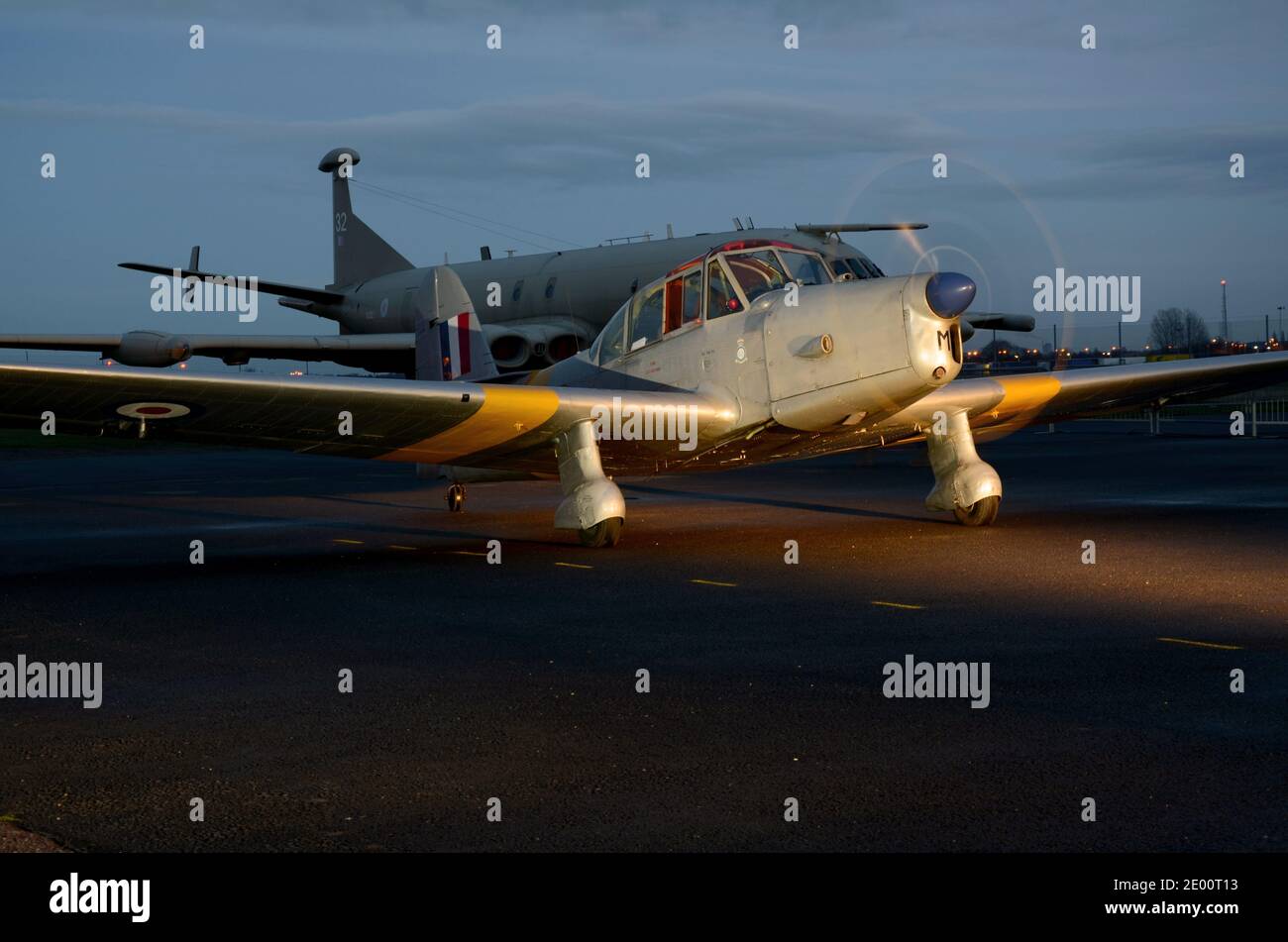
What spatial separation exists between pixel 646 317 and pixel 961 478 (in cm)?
389

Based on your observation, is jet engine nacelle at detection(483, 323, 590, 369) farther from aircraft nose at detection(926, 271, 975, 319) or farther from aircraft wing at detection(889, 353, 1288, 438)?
aircraft nose at detection(926, 271, 975, 319)

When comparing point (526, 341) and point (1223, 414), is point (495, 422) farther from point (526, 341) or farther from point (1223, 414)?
point (1223, 414)

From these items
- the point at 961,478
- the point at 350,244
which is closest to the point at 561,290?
the point at 350,244

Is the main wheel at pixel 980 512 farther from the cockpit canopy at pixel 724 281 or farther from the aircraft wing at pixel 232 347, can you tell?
the aircraft wing at pixel 232 347

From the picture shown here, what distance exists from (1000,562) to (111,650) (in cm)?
728

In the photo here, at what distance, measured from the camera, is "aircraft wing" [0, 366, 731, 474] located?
11.3 meters

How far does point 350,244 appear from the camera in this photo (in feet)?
173

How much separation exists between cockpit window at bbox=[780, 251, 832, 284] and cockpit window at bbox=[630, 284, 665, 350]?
1.51 meters

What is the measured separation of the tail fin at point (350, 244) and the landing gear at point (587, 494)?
38.1 m

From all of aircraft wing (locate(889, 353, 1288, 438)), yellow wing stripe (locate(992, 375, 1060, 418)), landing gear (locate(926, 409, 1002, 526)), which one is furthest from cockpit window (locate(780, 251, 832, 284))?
yellow wing stripe (locate(992, 375, 1060, 418))

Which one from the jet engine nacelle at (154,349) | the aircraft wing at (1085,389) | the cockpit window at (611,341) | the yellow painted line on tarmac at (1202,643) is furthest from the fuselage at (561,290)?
the yellow painted line on tarmac at (1202,643)

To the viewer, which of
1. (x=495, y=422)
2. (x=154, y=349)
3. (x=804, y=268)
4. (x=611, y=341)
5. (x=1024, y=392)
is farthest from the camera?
(x=154, y=349)
